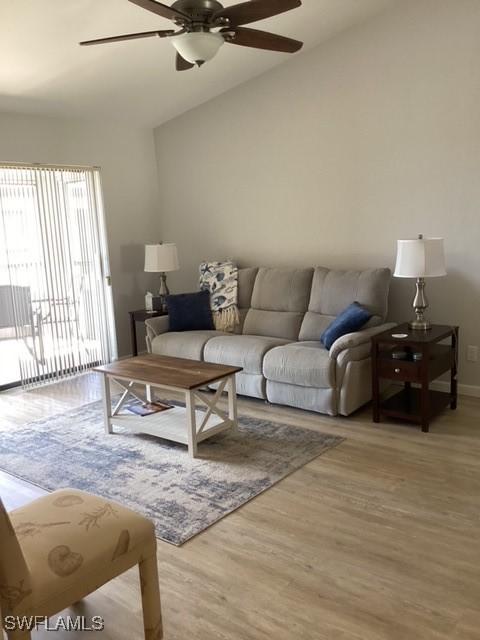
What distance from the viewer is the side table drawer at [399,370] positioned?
3801mm

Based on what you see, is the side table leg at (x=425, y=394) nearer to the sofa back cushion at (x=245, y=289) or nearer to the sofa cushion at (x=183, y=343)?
the sofa cushion at (x=183, y=343)

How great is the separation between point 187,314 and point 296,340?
1018mm

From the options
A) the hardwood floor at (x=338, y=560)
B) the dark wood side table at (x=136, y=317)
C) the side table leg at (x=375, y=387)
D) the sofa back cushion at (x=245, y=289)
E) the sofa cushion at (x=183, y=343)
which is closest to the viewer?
the hardwood floor at (x=338, y=560)

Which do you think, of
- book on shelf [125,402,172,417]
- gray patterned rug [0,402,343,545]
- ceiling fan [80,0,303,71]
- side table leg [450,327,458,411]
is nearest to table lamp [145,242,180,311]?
book on shelf [125,402,172,417]

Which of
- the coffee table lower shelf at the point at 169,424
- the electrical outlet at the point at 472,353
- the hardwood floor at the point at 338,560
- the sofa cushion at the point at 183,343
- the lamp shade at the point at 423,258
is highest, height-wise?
the lamp shade at the point at 423,258

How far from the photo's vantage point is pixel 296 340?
191 inches

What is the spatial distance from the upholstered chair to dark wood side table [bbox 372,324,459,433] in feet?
7.65

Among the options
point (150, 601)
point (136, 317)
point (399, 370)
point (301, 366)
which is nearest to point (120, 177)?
point (136, 317)

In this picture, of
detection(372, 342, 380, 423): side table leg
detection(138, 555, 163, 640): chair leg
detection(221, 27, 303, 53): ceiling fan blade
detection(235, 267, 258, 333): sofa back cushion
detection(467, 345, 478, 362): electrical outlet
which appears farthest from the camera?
detection(235, 267, 258, 333): sofa back cushion

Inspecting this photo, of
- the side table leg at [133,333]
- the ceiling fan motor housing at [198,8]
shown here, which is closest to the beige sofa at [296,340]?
the side table leg at [133,333]

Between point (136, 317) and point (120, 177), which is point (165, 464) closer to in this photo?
point (136, 317)

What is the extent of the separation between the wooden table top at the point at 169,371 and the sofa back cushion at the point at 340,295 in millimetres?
1072

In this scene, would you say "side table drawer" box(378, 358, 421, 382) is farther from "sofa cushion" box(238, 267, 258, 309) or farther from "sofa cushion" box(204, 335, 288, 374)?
"sofa cushion" box(238, 267, 258, 309)

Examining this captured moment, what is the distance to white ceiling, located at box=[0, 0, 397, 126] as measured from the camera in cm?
362
